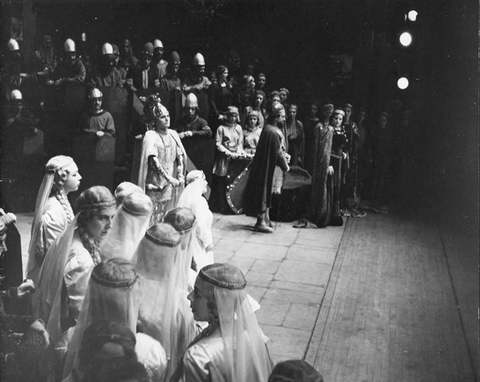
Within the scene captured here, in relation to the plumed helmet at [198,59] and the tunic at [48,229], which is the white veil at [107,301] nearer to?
the tunic at [48,229]

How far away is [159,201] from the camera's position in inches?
194

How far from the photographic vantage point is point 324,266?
4859 millimetres

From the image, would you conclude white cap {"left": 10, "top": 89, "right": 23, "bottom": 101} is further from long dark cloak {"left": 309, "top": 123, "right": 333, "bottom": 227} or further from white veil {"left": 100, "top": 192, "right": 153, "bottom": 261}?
long dark cloak {"left": 309, "top": 123, "right": 333, "bottom": 227}

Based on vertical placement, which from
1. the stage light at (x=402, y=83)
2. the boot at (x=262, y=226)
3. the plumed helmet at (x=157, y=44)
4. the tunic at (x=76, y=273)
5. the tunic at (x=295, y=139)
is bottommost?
the boot at (x=262, y=226)

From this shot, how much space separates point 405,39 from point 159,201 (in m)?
2.30

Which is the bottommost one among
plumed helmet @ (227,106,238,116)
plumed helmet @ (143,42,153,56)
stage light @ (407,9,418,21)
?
plumed helmet @ (227,106,238,116)

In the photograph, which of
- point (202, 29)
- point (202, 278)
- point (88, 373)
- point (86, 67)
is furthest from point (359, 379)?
point (86, 67)

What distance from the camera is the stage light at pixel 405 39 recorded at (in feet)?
12.7

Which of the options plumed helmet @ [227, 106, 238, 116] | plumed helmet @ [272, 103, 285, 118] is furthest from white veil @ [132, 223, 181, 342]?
plumed helmet @ [227, 106, 238, 116]

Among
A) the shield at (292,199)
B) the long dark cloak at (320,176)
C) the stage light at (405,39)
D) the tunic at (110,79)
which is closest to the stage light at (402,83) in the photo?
the stage light at (405,39)

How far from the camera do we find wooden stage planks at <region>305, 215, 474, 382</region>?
389 cm

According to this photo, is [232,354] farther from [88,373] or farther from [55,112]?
[55,112]

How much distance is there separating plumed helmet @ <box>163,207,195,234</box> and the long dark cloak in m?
1.46

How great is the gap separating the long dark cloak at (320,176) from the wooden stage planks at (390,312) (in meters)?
0.31
